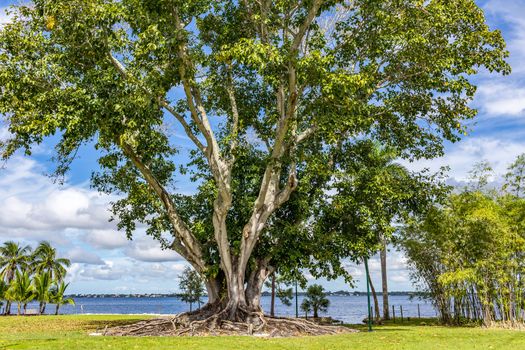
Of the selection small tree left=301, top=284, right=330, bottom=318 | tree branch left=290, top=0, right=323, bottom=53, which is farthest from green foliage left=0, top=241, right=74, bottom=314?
tree branch left=290, top=0, right=323, bottom=53

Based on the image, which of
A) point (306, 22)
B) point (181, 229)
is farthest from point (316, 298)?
point (306, 22)

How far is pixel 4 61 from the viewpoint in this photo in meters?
15.8

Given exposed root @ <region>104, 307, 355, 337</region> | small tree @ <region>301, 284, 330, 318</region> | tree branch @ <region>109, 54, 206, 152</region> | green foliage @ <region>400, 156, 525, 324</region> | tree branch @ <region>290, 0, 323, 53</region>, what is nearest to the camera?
tree branch @ <region>290, 0, 323, 53</region>

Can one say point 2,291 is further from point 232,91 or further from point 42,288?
point 232,91

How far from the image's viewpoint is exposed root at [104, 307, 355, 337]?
17203 mm

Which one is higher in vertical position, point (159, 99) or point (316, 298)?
point (159, 99)

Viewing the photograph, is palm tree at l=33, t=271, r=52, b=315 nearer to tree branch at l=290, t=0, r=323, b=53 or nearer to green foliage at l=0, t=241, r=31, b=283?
green foliage at l=0, t=241, r=31, b=283

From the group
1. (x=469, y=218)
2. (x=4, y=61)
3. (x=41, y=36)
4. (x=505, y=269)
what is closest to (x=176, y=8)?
(x=41, y=36)

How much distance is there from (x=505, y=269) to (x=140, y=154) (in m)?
16.6

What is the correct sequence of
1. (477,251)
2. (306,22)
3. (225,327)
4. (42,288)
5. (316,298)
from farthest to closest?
(42,288) < (316,298) < (477,251) < (225,327) < (306,22)

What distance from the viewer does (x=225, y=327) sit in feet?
57.7

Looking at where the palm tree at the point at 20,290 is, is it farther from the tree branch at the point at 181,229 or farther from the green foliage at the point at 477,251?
the green foliage at the point at 477,251

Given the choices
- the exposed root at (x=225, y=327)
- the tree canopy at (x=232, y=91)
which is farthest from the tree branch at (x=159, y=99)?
the exposed root at (x=225, y=327)

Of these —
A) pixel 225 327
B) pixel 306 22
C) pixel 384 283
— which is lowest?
pixel 225 327
